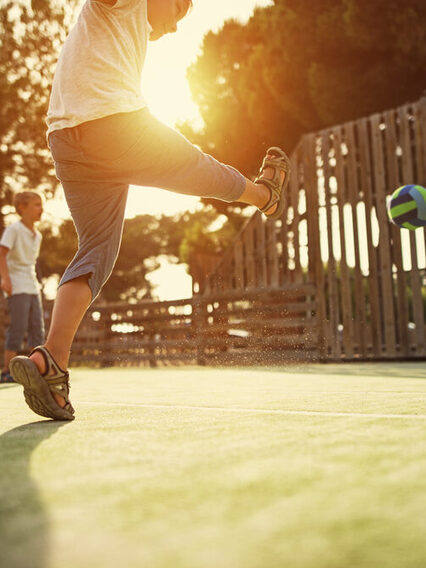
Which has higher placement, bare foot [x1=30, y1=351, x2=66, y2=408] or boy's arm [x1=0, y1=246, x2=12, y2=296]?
boy's arm [x1=0, y1=246, x2=12, y2=296]

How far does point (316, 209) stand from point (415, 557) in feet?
29.6

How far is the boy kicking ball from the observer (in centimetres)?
196

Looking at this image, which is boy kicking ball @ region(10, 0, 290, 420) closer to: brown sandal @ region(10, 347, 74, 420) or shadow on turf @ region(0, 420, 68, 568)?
brown sandal @ region(10, 347, 74, 420)

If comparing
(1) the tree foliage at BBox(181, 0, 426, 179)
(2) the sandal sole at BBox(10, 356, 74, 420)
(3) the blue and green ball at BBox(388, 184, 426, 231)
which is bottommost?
(2) the sandal sole at BBox(10, 356, 74, 420)

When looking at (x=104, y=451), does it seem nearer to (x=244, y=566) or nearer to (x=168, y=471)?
(x=168, y=471)

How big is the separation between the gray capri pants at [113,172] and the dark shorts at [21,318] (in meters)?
3.07

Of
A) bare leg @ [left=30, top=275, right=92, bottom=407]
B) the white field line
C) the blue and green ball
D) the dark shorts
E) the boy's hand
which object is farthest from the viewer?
the blue and green ball

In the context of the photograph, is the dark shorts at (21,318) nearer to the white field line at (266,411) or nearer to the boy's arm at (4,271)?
the boy's arm at (4,271)

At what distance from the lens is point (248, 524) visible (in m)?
0.74

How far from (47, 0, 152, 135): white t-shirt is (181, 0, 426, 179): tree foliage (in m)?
11.4

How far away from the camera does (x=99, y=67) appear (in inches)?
80.8

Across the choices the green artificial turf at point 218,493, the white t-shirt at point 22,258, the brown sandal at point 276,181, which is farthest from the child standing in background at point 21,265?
the green artificial turf at point 218,493

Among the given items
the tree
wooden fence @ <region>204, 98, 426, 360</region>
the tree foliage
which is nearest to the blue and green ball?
wooden fence @ <region>204, 98, 426, 360</region>

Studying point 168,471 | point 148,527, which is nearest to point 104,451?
point 168,471
